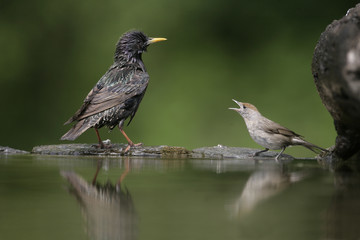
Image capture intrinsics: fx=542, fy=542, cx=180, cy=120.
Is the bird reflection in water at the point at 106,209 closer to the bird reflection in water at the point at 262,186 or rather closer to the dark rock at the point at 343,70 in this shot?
A: the bird reflection in water at the point at 262,186

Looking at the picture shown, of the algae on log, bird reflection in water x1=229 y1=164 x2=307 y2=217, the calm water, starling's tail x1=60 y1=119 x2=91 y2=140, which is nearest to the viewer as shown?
the calm water

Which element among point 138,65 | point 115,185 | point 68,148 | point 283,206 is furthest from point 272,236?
point 138,65

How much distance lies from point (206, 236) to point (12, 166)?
1763mm

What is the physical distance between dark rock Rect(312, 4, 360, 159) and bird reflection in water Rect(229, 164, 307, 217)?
1.05 ft

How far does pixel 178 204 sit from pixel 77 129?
8.07 feet

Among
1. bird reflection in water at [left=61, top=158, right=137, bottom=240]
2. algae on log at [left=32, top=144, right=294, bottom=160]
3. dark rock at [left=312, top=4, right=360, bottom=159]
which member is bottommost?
bird reflection in water at [left=61, top=158, right=137, bottom=240]

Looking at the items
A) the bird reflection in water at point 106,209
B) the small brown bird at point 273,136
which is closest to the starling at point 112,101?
the small brown bird at point 273,136

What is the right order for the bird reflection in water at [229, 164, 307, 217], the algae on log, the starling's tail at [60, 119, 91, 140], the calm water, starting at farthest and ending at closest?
the starling's tail at [60, 119, 91, 140] < the algae on log < the bird reflection in water at [229, 164, 307, 217] < the calm water

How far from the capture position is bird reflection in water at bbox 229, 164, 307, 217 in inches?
57.7

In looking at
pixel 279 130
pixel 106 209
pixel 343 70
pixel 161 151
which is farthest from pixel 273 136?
pixel 106 209

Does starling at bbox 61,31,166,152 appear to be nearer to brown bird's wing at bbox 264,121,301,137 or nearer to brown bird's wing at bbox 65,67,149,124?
brown bird's wing at bbox 65,67,149,124

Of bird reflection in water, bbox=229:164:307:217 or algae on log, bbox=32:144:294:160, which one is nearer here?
bird reflection in water, bbox=229:164:307:217

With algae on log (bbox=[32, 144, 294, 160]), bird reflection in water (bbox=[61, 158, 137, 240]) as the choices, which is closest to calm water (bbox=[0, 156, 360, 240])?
bird reflection in water (bbox=[61, 158, 137, 240])

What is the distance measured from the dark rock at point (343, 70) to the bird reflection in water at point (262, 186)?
0.32 metres
